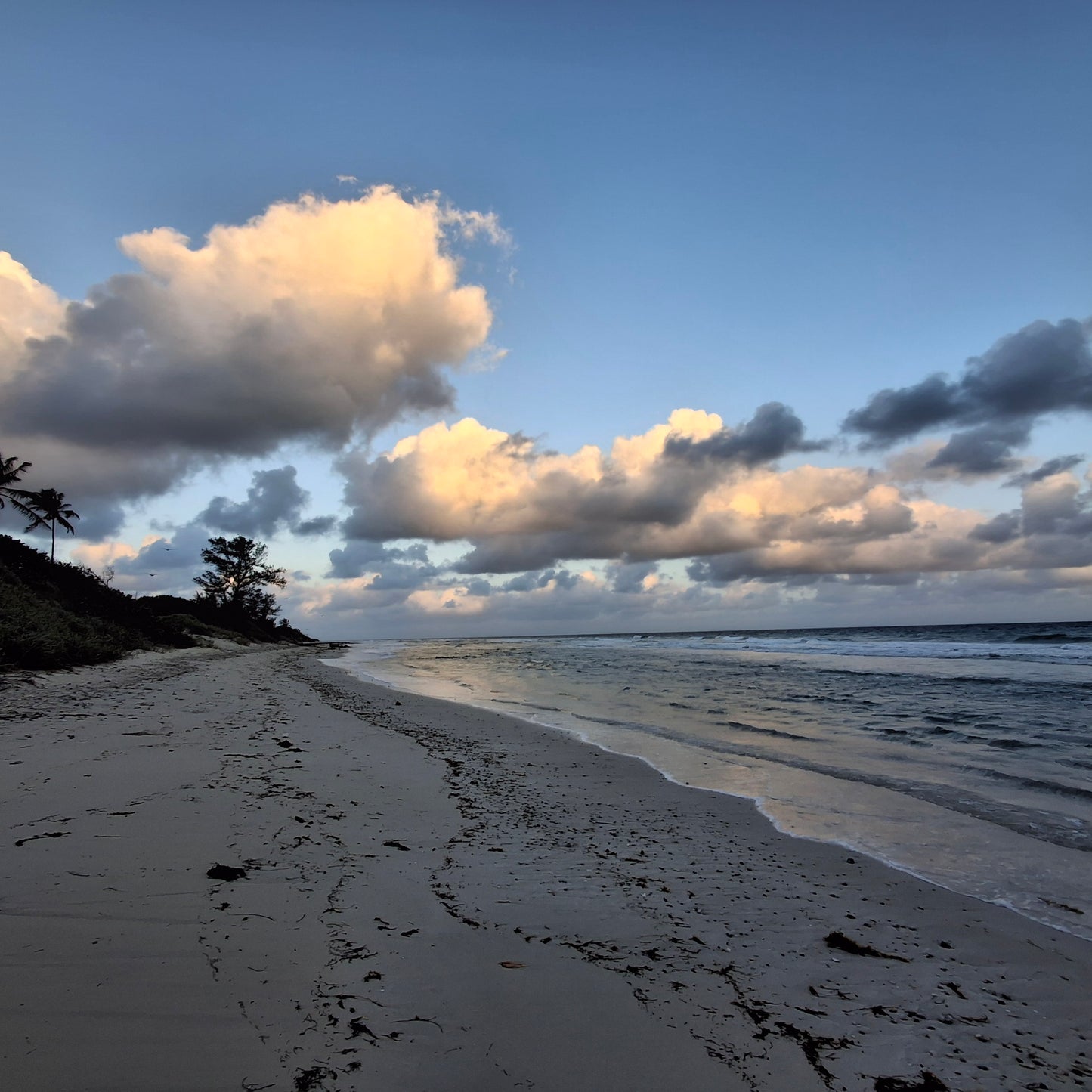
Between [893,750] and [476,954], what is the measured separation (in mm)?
10508

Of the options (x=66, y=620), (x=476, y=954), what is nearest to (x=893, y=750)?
(x=476, y=954)

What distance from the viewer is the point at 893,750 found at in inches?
449

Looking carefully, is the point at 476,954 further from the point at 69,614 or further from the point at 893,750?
the point at 69,614

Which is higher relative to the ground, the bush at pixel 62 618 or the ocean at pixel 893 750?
the bush at pixel 62 618

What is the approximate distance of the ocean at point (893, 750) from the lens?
5883 mm

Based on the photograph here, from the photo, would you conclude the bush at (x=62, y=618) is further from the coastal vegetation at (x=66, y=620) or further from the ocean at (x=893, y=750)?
the ocean at (x=893, y=750)

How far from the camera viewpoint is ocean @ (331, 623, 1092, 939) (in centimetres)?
588

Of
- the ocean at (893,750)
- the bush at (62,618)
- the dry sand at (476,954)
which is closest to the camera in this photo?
the dry sand at (476,954)

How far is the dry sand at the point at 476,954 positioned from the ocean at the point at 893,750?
0.95m

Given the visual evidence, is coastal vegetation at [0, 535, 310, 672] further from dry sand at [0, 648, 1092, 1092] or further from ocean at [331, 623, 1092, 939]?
dry sand at [0, 648, 1092, 1092]

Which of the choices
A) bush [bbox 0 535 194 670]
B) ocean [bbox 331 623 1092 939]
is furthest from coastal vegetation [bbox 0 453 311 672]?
ocean [bbox 331 623 1092 939]

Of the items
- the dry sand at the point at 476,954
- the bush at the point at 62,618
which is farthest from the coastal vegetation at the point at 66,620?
the dry sand at the point at 476,954

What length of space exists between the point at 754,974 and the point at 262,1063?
2.51 m

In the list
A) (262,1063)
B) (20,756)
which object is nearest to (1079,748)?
(262,1063)
